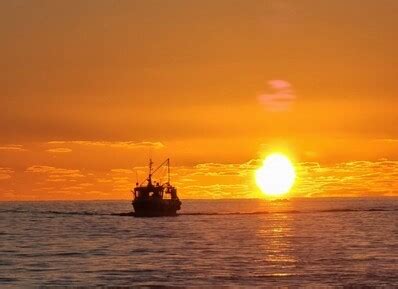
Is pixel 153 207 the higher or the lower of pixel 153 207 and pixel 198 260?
the higher

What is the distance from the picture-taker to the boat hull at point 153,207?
177 m

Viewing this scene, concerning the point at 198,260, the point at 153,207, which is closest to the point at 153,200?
the point at 153,207

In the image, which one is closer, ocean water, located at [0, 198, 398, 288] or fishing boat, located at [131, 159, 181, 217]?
ocean water, located at [0, 198, 398, 288]

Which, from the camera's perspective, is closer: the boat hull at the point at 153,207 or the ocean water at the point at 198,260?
the ocean water at the point at 198,260

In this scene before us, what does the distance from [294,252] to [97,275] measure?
2834 cm

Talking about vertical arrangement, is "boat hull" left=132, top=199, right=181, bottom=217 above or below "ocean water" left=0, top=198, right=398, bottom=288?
above

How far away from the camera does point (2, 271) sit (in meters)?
66.9

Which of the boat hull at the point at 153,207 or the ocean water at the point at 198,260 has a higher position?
the boat hull at the point at 153,207

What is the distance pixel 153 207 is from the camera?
585 feet

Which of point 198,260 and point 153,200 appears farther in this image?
point 153,200

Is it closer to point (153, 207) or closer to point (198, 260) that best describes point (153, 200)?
point (153, 207)

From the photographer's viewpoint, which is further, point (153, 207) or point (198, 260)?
point (153, 207)

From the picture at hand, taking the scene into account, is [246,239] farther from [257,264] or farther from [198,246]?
[257,264]

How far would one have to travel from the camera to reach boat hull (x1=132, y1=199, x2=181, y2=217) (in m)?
177
